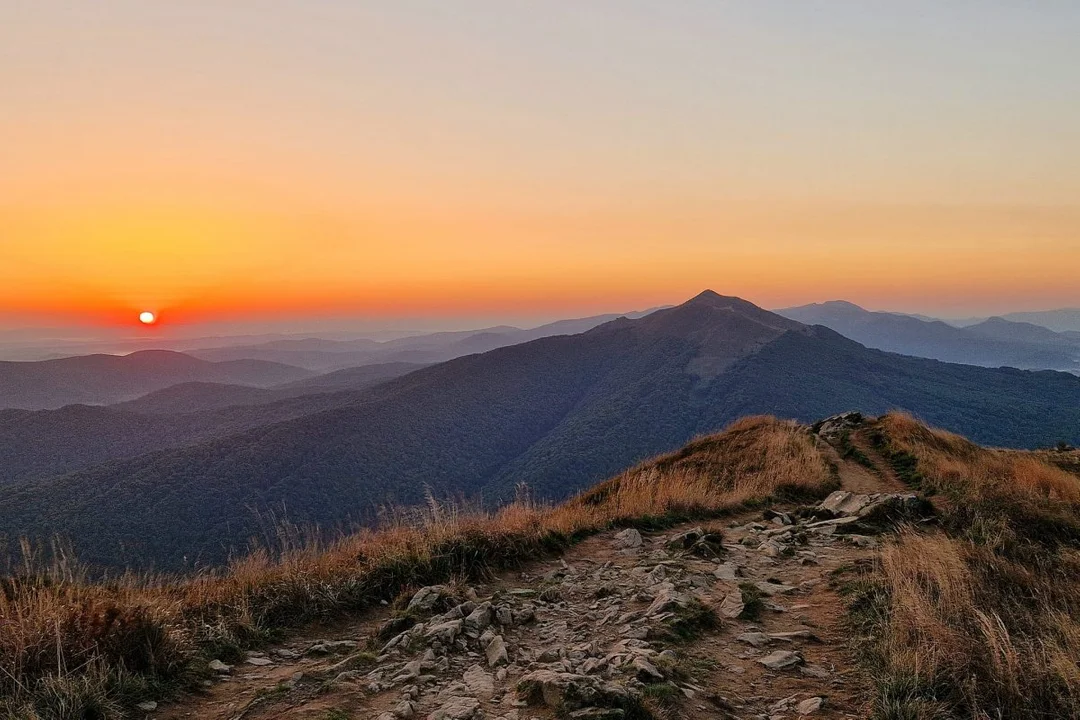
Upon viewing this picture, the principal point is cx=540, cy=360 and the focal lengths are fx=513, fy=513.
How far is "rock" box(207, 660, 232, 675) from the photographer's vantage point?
4926 millimetres

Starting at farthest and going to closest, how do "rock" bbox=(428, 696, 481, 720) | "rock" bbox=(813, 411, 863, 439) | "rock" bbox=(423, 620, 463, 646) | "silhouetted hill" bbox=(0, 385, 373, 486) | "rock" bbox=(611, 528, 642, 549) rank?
"silhouetted hill" bbox=(0, 385, 373, 486), "rock" bbox=(813, 411, 863, 439), "rock" bbox=(611, 528, 642, 549), "rock" bbox=(423, 620, 463, 646), "rock" bbox=(428, 696, 481, 720)

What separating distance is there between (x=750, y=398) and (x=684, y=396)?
2055 centimetres

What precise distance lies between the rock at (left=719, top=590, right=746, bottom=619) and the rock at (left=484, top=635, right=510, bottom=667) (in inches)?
114

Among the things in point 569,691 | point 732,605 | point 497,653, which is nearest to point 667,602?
point 732,605

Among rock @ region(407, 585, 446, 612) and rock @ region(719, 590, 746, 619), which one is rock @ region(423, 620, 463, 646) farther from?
rock @ region(719, 590, 746, 619)

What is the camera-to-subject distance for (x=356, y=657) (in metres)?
5.15

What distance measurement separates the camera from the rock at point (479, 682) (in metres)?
4.55

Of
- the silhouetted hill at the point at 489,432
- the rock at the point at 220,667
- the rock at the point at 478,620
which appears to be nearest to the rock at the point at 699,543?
the rock at the point at 478,620

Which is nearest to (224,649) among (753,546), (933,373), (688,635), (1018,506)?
(688,635)

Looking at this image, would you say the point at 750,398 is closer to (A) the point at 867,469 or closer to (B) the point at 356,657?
(A) the point at 867,469

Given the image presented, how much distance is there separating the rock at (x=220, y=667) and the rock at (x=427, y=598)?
1929 mm

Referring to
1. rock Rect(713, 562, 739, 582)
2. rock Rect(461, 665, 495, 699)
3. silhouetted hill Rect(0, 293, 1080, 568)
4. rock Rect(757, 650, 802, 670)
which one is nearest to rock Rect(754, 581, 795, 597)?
rock Rect(713, 562, 739, 582)

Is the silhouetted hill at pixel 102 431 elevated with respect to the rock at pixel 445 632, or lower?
lower

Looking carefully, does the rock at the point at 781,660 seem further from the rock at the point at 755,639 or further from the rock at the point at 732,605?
the rock at the point at 732,605
